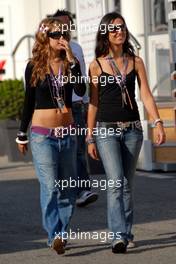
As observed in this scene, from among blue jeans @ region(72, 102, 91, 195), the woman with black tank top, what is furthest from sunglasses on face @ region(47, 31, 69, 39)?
blue jeans @ region(72, 102, 91, 195)

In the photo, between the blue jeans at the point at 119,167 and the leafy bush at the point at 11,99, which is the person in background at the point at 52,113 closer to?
the blue jeans at the point at 119,167

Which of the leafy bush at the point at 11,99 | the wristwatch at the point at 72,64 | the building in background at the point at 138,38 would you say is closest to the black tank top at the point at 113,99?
the wristwatch at the point at 72,64

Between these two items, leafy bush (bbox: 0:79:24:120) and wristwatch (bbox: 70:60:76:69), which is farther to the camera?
leafy bush (bbox: 0:79:24:120)

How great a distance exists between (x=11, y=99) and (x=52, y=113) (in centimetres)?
929

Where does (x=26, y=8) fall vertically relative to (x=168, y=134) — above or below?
above

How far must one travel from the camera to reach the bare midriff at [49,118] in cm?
815

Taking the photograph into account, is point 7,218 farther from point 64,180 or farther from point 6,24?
point 6,24

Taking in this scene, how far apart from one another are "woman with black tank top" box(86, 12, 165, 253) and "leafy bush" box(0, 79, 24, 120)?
29.9 ft

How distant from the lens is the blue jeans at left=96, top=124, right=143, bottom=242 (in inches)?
321

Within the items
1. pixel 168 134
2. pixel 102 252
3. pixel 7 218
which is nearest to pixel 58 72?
pixel 102 252

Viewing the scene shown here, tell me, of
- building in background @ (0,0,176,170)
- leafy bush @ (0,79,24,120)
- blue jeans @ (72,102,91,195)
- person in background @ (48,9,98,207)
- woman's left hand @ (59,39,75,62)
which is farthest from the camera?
leafy bush @ (0,79,24,120)

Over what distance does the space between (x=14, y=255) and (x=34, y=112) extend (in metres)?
1.14

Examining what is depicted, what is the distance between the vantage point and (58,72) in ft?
27.0

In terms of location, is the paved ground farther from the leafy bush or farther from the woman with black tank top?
the leafy bush
